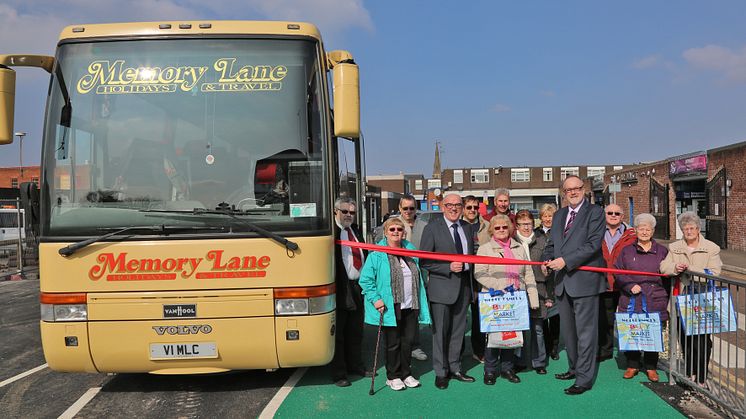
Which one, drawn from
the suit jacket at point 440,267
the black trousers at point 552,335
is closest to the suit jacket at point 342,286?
the suit jacket at point 440,267

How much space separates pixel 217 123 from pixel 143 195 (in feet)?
2.83

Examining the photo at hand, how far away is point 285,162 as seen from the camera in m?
4.51

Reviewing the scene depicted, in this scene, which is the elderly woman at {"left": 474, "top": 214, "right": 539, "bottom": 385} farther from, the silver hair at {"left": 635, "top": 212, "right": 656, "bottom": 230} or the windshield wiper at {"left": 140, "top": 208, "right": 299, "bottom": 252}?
the windshield wiper at {"left": 140, "top": 208, "right": 299, "bottom": 252}

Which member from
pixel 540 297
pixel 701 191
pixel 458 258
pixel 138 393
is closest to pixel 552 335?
pixel 540 297

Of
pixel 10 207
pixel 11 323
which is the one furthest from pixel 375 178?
pixel 11 323

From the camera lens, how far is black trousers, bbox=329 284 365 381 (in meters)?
5.21

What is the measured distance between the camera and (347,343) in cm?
539

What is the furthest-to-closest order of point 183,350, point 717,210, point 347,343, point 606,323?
point 717,210 < point 606,323 < point 347,343 < point 183,350

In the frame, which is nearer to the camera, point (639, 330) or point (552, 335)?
point (639, 330)

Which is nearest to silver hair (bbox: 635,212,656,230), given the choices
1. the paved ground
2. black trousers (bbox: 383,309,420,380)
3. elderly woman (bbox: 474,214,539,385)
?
elderly woman (bbox: 474,214,539,385)

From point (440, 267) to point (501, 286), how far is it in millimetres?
644

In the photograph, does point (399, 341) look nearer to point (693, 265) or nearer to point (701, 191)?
point (693, 265)

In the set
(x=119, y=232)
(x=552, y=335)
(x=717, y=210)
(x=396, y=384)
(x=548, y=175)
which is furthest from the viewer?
(x=548, y=175)

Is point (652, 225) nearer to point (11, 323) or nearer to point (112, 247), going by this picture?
point (112, 247)
